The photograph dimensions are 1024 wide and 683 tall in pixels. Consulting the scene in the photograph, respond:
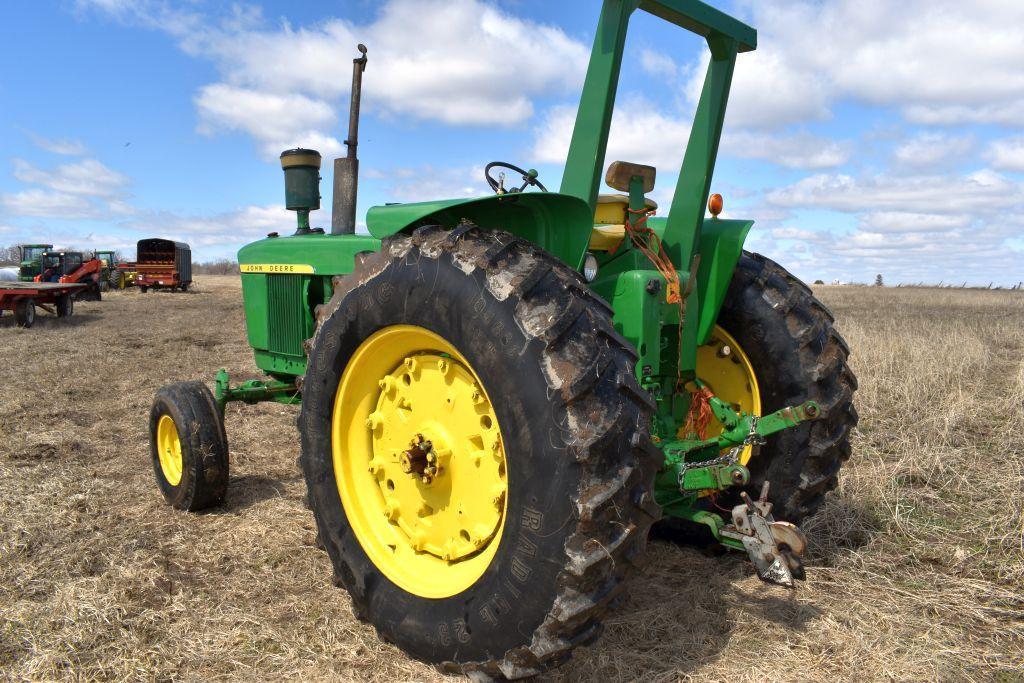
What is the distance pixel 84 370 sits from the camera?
871 centimetres

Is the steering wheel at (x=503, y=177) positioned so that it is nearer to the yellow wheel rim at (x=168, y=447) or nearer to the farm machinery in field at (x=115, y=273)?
the yellow wheel rim at (x=168, y=447)

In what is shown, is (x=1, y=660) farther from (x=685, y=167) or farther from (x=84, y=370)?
(x=84, y=370)

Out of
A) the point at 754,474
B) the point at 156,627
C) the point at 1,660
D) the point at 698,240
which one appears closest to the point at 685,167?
the point at 698,240

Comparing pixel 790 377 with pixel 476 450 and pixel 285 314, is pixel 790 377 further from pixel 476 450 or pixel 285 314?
pixel 285 314

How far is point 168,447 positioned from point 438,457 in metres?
2.63

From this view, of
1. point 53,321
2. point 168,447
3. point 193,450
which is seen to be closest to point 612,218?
point 193,450

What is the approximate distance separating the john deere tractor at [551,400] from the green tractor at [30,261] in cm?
2565

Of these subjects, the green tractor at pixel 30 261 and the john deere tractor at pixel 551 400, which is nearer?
the john deere tractor at pixel 551 400

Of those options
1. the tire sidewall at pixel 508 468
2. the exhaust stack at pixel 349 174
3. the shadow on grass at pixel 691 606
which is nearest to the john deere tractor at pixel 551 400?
the tire sidewall at pixel 508 468

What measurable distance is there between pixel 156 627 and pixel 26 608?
577mm

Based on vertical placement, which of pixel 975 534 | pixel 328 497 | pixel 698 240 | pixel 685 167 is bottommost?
pixel 975 534

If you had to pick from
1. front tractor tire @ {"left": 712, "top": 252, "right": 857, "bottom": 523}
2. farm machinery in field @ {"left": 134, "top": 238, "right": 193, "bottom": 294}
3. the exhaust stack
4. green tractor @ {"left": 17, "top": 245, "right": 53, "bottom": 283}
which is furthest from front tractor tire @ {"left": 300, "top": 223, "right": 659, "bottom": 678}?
farm machinery in field @ {"left": 134, "top": 238, "right": 193, "bottom": 294}

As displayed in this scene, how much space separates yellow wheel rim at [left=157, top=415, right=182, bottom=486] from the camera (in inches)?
161

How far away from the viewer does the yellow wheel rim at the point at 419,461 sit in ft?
7.18
